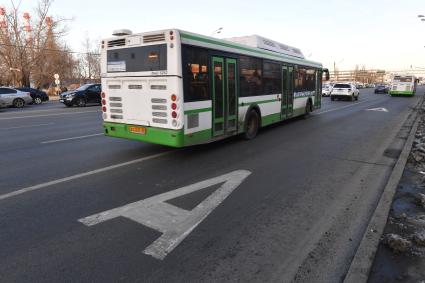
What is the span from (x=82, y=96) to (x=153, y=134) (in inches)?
768

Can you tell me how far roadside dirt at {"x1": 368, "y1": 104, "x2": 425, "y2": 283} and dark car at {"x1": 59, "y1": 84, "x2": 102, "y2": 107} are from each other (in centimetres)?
2327

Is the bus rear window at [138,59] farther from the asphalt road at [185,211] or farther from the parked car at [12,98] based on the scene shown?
the parked car at [12,98]

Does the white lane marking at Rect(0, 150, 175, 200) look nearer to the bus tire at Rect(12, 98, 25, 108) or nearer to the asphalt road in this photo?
the asphalt road

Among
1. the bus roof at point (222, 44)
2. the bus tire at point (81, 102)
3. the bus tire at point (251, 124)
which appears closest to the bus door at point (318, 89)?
A: the bus roof at point (222, 44)

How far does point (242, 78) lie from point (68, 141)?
5.48m

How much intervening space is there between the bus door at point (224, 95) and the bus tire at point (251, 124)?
79 cm

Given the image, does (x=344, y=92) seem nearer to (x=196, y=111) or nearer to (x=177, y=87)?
(x=196, y=111)

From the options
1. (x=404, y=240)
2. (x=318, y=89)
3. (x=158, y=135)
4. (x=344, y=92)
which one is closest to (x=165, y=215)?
(x=404, y=240)

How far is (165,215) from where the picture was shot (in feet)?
14.5

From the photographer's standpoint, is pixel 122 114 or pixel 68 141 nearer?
pixel 122 114

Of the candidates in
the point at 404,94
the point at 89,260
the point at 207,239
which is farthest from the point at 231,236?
the point at 404,94

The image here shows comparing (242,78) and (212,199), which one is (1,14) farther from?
(212,199)

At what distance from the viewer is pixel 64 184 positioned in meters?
5.60

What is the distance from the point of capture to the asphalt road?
129 inches
